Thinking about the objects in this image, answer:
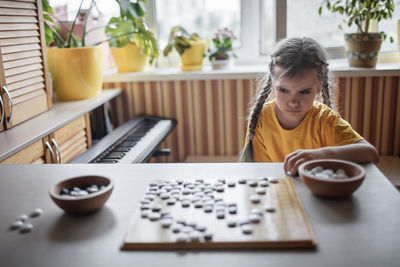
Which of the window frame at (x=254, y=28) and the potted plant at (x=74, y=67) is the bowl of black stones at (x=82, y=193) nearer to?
the potted plant at (x=74, y=67)

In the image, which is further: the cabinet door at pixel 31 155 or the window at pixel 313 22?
the window at pixel 313 22

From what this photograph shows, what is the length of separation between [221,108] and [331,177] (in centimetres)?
171

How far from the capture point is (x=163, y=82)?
2.69m

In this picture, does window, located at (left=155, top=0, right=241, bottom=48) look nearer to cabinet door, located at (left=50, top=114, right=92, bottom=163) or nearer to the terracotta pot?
the terracotta pot

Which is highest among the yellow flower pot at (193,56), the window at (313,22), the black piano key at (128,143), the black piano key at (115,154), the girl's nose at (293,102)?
the window at (313,22)

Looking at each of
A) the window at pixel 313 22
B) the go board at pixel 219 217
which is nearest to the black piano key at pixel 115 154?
the go board at pixel 219 217

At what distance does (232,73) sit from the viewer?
2.57 metres

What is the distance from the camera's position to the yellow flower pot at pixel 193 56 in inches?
107

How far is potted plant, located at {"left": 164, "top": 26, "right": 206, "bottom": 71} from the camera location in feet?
8.79

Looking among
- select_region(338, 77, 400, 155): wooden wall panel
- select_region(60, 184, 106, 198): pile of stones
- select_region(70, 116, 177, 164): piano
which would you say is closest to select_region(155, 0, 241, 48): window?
select_region(70, 116, 177, 164): piano

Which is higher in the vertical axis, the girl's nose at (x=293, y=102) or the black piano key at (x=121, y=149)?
the girl's nose at (x=293, y=102)

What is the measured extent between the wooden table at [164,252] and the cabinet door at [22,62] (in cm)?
76

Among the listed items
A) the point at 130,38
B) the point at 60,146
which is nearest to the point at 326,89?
the point at 60,146

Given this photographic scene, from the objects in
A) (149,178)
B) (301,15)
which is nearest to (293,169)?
(149,178)
